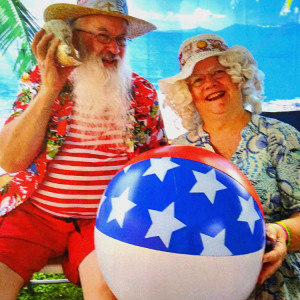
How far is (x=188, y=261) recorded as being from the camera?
0.93 m

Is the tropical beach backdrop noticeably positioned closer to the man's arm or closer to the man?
the man

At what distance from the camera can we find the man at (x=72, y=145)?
1.55 meters

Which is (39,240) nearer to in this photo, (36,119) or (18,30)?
(36,119)

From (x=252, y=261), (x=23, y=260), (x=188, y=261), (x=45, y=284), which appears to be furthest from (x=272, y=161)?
(x=45, y=284)

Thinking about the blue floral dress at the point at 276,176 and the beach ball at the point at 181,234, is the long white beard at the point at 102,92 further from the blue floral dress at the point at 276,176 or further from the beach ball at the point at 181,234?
the beach ball at the point at 181,234

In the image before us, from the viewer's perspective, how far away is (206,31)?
227 centimetres

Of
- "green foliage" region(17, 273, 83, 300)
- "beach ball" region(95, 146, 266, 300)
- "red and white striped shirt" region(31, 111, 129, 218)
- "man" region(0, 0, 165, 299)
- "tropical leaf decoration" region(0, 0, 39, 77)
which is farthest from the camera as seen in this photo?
"green foliage" region(17, 273, 83, 300)

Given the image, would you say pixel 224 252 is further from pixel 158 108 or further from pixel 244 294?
pixel 158 108

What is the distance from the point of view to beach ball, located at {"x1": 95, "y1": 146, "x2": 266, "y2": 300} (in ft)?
3.06

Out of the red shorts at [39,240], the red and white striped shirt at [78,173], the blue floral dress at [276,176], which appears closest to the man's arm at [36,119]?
the red and white striped shirt at [78,173]

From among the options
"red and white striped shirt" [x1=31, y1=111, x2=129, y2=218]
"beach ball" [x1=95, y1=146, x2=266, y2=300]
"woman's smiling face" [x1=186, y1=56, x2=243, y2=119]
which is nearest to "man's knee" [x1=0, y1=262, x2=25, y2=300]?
"red and white striped shirt" [x1=31, y1=111, x2=129, y2=218]

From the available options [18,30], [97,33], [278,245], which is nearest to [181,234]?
[278,245]

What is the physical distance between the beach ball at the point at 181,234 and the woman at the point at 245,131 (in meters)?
A: 0.31

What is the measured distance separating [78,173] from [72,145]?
13 cm
